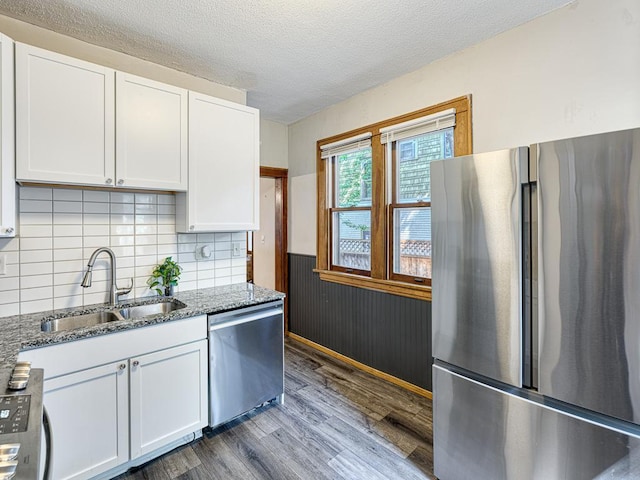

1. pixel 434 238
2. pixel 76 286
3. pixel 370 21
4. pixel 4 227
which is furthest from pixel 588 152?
pixel 76 286

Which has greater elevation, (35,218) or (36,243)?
(35,218)

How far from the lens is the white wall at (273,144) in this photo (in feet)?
12.5

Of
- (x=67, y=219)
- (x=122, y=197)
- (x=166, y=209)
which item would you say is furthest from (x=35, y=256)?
(x=166, y=209)

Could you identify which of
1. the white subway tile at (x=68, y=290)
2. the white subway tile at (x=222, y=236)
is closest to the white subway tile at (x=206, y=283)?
the white subway tile at (x=222, y=236)

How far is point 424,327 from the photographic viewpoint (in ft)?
8.70

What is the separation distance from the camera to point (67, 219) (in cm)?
209

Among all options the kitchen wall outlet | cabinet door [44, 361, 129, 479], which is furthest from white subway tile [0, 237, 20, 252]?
the kitchen wall outlet

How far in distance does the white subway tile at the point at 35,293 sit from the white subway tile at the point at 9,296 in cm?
→ 2

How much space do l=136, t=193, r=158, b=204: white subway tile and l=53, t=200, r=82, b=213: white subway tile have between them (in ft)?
1.16

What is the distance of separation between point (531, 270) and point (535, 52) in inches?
59.0

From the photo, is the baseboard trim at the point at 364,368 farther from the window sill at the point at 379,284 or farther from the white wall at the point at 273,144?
the white wall at the point at 273,144

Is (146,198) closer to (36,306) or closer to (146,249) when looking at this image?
(146,249)

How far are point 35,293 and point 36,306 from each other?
8 centimetres

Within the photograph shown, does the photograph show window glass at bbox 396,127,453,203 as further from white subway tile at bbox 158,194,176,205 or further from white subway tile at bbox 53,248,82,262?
white subway tile at bbox 53,248,82,262
